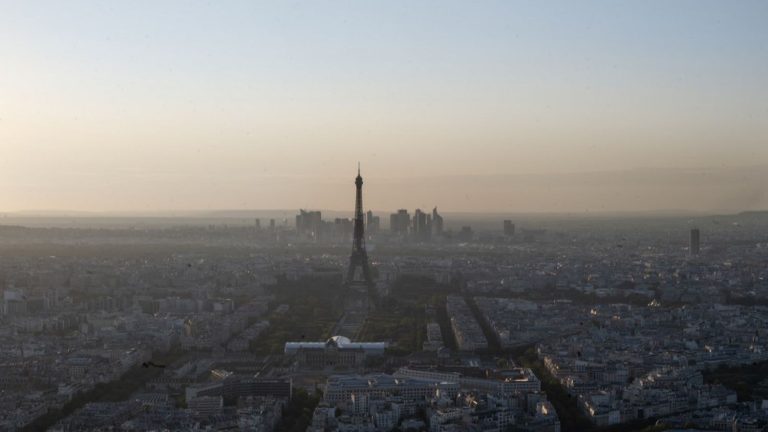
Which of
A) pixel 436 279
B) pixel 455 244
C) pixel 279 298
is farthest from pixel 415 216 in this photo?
pixel 279 298

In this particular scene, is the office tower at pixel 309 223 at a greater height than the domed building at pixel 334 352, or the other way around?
the office tower at pixel 309 223

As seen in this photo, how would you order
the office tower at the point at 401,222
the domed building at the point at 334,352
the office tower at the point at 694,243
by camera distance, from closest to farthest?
the domed building at the point at 334,352, the office tower at the point at 694,243, the office tower at the point at 401,222

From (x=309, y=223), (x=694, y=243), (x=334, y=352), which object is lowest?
(x=334, y=352)

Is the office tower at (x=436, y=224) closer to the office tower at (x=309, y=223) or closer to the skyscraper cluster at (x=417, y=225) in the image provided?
the skyscraper cluster at (x=417, y=225)

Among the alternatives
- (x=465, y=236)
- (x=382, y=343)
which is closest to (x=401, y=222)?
(x=465, y=236)

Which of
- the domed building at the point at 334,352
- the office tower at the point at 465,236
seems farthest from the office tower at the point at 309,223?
the domed building at the point at 334,352

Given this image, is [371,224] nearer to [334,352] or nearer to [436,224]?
[436,224]

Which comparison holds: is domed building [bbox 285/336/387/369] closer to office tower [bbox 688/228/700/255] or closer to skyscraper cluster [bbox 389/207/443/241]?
office tower [bbox 688/228/700/255]

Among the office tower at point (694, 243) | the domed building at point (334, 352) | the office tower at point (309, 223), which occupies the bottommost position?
the domed building at point (334, 352)
